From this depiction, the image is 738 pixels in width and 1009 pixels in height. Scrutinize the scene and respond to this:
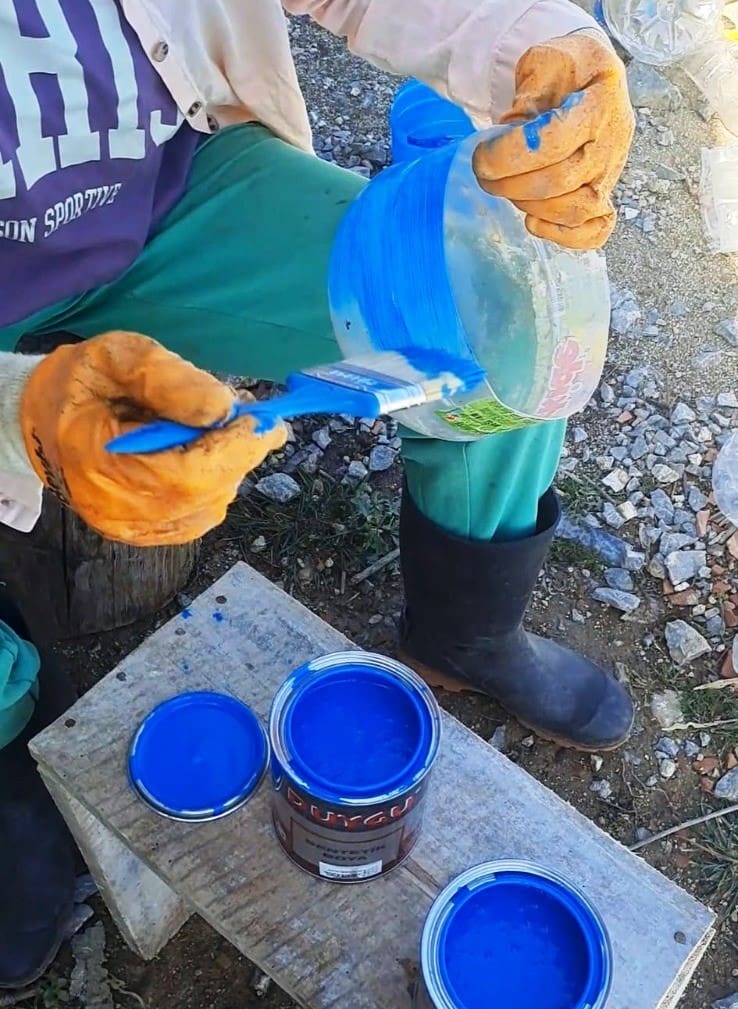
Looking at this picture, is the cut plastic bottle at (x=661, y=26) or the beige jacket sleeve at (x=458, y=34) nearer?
the beige jacket sleeve at (x=458, y=34)

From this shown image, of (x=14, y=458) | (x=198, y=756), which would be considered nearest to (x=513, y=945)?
(x=198, y=756)

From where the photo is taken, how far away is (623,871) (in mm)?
1188

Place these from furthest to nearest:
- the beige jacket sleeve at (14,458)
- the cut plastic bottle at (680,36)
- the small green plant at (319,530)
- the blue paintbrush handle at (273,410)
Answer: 1. the cut plastic bottle at (680,36)
2. the small green plant at (319,530)
3. the beige jacket sleeve at (14,458)
4. the blue paintbrush handle at (273,410)

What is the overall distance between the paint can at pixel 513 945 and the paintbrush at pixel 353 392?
451mm

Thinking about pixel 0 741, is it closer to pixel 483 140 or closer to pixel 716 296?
pixel 483 140

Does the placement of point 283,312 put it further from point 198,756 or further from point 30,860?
point 30,860

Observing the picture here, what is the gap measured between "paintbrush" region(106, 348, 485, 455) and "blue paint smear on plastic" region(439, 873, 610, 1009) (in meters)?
0.46

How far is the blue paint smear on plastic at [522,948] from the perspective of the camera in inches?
37.0

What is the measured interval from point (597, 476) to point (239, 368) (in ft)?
3.16

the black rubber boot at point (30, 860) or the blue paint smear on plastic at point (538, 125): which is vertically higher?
the blue paint smear on plastic at point (538, 125)

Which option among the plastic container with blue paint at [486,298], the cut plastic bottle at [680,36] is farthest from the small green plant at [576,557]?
the cut plastic bottle at [680,36]

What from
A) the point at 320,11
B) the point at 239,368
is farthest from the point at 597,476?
the point at 320,11

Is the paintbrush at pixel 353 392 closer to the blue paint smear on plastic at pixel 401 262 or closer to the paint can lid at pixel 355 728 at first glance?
the blue paint smear on plastic at pixel 401 262

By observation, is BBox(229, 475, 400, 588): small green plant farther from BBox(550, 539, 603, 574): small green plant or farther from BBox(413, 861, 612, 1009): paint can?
BBox(413, 861, 612, 1009): paint can
